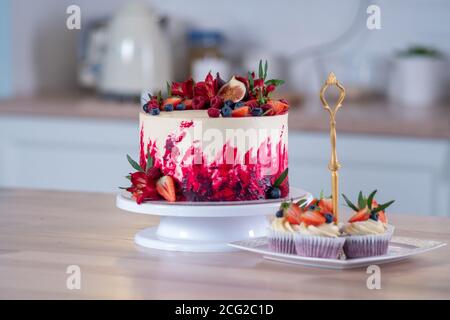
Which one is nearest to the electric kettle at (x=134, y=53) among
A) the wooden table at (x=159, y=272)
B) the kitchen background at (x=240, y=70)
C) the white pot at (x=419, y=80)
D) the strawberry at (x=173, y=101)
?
the kitchen background at (x=240, y=70)

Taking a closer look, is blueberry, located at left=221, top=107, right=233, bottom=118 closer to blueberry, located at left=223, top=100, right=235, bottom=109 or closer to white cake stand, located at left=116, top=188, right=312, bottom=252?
blueberry, located at left=223, top=100, right=235, bottom=109

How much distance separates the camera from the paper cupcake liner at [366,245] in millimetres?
1179

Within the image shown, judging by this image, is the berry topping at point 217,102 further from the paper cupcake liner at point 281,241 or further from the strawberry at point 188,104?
the paper cupcake liner at point 281,241

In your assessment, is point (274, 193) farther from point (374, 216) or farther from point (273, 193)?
point (374, 216)

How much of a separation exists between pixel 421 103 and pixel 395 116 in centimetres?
34

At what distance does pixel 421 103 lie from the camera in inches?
124

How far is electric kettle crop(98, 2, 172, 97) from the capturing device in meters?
3.16

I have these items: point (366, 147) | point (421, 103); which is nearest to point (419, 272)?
point (366, 147)

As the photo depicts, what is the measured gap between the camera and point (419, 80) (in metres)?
3.13

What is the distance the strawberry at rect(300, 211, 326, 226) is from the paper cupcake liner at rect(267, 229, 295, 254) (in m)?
0.03

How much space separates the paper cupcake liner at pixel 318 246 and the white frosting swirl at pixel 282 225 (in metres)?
0.01

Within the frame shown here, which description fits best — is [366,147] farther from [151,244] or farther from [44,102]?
[151,244]

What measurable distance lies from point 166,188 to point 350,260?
27cm

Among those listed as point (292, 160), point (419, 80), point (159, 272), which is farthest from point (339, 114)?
point (159, 272)
